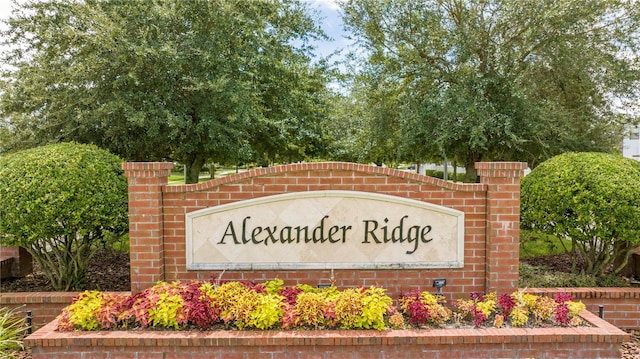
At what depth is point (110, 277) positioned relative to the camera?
652cm

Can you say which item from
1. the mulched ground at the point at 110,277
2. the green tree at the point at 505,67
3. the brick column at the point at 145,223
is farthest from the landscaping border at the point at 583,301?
the green tree at the point at 505,67

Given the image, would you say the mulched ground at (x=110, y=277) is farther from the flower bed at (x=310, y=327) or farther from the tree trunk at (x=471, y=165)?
the tree trunk at (x=471, y=165)

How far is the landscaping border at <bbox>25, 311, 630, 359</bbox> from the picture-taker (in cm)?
406

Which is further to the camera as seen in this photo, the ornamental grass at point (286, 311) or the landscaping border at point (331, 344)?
the ornamental grass at point (286, 311)

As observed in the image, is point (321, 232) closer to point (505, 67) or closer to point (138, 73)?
point (138, 73)

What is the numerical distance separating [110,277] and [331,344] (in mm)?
4126

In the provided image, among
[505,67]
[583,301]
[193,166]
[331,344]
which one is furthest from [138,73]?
[583,301]

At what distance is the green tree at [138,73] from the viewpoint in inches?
289

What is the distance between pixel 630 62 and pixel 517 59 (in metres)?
2.20

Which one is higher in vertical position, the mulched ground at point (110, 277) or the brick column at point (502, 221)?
the brick column at point (502, 221)

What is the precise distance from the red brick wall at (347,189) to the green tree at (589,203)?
109 cm

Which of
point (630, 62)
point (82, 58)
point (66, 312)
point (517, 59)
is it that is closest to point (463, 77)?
point (517, 59)

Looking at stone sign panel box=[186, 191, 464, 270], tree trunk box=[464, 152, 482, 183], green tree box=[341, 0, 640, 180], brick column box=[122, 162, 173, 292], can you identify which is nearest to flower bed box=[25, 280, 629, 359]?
brick column box=[122, 162, 173, 292]

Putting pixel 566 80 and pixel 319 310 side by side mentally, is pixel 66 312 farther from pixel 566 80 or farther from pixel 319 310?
pixel 566 80
